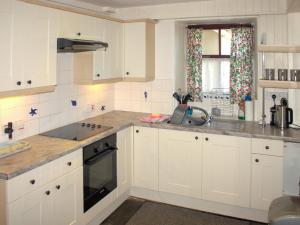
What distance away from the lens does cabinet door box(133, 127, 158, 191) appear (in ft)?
12.0

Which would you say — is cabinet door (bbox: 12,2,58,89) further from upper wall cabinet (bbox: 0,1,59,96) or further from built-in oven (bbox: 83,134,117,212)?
Result: built-in oven (bbox: 83,134,117,212)

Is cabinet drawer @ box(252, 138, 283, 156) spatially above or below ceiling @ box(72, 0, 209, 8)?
below

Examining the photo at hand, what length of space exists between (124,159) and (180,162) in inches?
24.7

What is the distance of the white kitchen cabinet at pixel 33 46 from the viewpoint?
2.51 m

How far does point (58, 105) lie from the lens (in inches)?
135

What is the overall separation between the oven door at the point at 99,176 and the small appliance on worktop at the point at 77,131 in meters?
0.21

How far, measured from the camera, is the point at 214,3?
374 cm

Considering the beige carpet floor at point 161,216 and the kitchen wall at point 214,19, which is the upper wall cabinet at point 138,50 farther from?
the beige carpet floor at point 161,216

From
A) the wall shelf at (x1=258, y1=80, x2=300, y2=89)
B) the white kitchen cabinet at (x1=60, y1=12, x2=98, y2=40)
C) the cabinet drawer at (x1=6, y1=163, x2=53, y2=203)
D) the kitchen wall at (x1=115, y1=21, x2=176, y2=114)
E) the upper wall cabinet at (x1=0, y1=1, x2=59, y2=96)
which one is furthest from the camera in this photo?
the kitchen wall at (x1=115, y1=21, x2=176, y2=114)

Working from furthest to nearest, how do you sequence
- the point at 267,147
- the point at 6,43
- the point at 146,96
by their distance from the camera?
1. the point at 146,96
2. the point at 267,147
3. the point at 6,43

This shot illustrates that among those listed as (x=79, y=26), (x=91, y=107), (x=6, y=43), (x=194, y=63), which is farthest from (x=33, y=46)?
(x=194, y=63)

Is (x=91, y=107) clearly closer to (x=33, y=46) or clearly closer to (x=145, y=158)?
(x=145, y=158)

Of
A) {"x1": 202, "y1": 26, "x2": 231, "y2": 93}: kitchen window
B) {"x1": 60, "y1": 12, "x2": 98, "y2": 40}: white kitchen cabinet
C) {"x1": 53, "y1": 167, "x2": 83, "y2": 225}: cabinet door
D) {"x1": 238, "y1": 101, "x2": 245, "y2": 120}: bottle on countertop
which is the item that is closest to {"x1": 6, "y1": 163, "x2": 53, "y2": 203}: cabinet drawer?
{"x1": 53, "y1": 167, "x2": 83, "y2": 225}: cabinet door

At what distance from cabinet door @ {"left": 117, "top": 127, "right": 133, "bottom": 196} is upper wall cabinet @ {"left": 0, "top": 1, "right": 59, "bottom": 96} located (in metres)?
1.02
